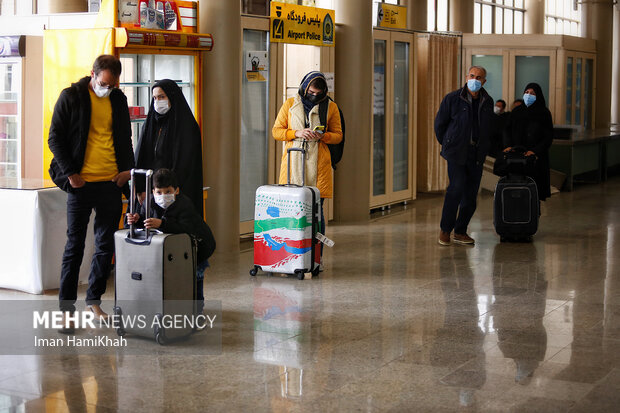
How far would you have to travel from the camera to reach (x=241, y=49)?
366 inches

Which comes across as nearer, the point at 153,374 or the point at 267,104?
the point at 153,374

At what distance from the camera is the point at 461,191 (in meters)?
9.11

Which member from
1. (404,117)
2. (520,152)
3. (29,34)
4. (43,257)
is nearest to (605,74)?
(404,117)

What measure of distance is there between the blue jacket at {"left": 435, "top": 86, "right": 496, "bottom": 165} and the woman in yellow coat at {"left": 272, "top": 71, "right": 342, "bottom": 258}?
4.92 ft

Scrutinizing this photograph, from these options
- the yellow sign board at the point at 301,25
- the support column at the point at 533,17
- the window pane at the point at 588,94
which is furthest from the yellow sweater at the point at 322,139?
the support column at the point at 533,17

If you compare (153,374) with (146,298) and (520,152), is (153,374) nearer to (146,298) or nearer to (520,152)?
(146,298)

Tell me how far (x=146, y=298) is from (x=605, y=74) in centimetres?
1821

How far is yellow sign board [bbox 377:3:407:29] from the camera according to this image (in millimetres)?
11961

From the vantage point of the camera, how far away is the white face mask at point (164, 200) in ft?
18.4

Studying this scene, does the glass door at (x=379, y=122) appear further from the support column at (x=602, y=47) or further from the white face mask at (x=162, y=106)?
the support column at (x=602, y=47)

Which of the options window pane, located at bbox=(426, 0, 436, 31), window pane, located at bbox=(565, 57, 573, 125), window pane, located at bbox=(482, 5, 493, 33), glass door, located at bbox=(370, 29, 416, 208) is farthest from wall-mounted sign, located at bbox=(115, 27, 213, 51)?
window pane, located at bbox=(482, 5, 493, 33)

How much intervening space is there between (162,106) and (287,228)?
1769 millimetres

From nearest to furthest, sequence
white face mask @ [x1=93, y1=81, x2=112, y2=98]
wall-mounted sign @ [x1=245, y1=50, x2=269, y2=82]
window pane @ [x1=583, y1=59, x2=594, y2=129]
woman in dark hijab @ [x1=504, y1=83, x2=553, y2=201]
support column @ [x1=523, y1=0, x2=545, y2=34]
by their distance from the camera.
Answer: white face mask @ [x1=93, y1=81, x2=112, y2=98] < wall-mounted sign @ [x1=245, y1=50, x2=269, y2=82] < woman in dark hijab @ [x1=504, y1=83, x2=553, y2=201] < window pane @ [x1=583, y1=59, x2=594, y2=129] < support column @ [x1=523, y1=0, x2=545, y2=34]

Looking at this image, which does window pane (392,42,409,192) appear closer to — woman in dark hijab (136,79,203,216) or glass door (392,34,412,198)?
glass door (392,34,412,198)
